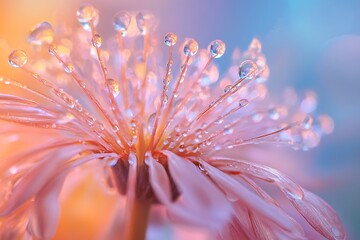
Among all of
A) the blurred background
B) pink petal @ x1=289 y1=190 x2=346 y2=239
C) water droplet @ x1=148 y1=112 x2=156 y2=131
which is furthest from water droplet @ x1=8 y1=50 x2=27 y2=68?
the blurred background

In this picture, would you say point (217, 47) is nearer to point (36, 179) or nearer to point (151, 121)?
point (151, 121)

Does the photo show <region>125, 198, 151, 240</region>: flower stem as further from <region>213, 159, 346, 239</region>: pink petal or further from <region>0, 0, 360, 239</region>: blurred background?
<region>0, 0, 360, 239</region>: blurred background

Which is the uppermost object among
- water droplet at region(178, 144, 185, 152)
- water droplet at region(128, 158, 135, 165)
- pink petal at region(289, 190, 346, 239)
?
water droplet at region(128, 158, 135, 165)

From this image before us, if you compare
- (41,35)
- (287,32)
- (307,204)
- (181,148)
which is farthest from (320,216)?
(287,32)

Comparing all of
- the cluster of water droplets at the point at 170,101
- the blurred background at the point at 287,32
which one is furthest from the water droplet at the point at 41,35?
the blurred background at the point at 287,32

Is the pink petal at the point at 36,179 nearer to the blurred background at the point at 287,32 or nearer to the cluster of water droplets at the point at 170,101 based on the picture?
the cluster of water droplets at the point at 170,101
